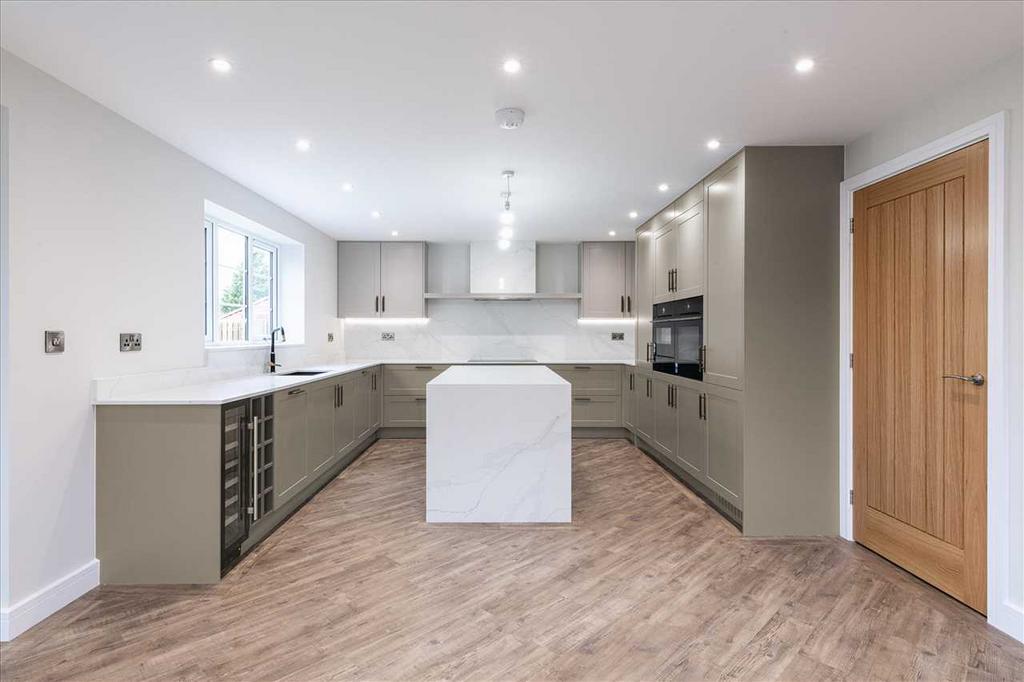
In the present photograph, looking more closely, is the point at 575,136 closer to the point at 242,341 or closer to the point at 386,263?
the point at 242,341

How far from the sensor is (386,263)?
19.8 feet

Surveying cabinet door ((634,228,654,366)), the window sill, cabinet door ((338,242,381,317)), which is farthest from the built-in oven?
the window sill

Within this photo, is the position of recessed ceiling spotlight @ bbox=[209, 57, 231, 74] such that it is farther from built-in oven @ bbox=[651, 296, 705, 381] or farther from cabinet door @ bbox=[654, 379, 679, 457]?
cabinet door @ bbox=[654, 379, 679, 457]

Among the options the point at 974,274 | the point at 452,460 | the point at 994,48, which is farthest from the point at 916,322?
the point at 452,460

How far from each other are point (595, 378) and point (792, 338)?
9.72 feet

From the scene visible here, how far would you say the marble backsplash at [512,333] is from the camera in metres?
6.36

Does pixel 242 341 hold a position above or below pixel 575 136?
below

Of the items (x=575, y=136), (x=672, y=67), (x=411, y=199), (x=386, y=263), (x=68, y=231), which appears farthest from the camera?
(x=386, y=263)

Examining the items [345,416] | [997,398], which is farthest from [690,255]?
[345,416]

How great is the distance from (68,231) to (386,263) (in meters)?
3.82

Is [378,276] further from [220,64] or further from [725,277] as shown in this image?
[725,277]

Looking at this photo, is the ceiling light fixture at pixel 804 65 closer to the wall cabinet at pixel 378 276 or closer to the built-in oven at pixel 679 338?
the built-in oven at pixel 679 338

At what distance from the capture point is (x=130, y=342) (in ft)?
8.64

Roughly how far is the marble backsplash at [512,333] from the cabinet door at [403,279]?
30 centimetres
